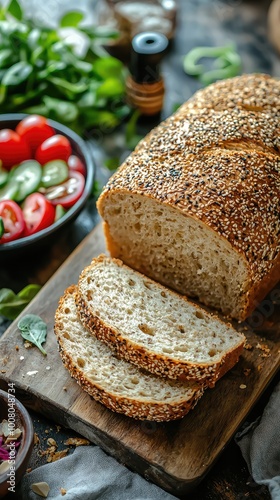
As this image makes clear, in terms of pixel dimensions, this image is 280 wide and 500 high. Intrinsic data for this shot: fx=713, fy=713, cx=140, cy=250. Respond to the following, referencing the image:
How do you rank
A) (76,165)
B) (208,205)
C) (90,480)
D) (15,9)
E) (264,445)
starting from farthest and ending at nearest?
(15,9), (76,165), (208,205), (264,445), (90,480)

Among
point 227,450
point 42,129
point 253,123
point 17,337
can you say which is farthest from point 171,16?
point 227,450

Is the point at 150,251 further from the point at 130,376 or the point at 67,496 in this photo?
the point at 67,496

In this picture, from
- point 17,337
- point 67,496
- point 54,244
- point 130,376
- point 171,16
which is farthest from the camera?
point 171,16

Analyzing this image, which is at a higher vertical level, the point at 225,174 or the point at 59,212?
the point at 225,174

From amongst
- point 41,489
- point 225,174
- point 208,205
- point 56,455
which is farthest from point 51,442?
point 225,174

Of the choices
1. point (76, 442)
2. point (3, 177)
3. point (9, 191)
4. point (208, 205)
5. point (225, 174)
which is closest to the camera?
point (76, 442)

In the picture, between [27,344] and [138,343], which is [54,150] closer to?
[27,344]

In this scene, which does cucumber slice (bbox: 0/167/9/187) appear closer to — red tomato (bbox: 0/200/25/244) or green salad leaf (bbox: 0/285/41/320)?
red tomato (bbox: 0/200/25/244)
